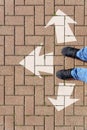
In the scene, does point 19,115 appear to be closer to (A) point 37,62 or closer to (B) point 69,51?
(A) point 37,62

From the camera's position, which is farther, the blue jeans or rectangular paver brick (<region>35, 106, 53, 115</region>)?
rectangular paver brick (<region>35, 106, 53, 115</region>)

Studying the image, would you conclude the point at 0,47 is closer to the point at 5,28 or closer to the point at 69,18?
the point at 5,28

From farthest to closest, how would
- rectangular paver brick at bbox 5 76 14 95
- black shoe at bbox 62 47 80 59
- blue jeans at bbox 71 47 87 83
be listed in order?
rectangular paver brick at bbox 5 76 14 95, black shoe at bbox 62 47 80 59, blue jeans at bbox 71 47 87 83

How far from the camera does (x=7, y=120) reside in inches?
190

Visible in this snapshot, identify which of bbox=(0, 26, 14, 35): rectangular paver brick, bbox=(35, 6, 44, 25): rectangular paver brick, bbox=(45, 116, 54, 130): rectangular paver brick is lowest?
bbox=(45, 116, 54, 130): rectangular paver brick

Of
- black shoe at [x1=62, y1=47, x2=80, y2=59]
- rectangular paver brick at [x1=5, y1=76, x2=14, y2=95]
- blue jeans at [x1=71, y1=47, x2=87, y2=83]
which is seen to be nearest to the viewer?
blue jeans at [x1=71, y1=47, x2=87, y2=83]

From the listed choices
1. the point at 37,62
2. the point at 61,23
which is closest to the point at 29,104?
the point at 37,62

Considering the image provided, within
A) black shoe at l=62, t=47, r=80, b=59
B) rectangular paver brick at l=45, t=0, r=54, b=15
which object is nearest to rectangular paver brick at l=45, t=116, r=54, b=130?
black shoe at l=62, t=47, r=80, b=59

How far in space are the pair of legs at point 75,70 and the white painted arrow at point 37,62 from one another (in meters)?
0.16

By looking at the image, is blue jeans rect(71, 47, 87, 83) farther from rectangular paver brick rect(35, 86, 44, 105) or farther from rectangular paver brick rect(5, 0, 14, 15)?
rectangular paver brick rect(5, 0, 14, 15)

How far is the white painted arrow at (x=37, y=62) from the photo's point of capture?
481cm

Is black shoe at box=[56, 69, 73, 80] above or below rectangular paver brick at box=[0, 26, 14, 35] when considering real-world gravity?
below

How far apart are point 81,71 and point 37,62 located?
1.97 ft

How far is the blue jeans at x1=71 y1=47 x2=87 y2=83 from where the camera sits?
4551 mm
